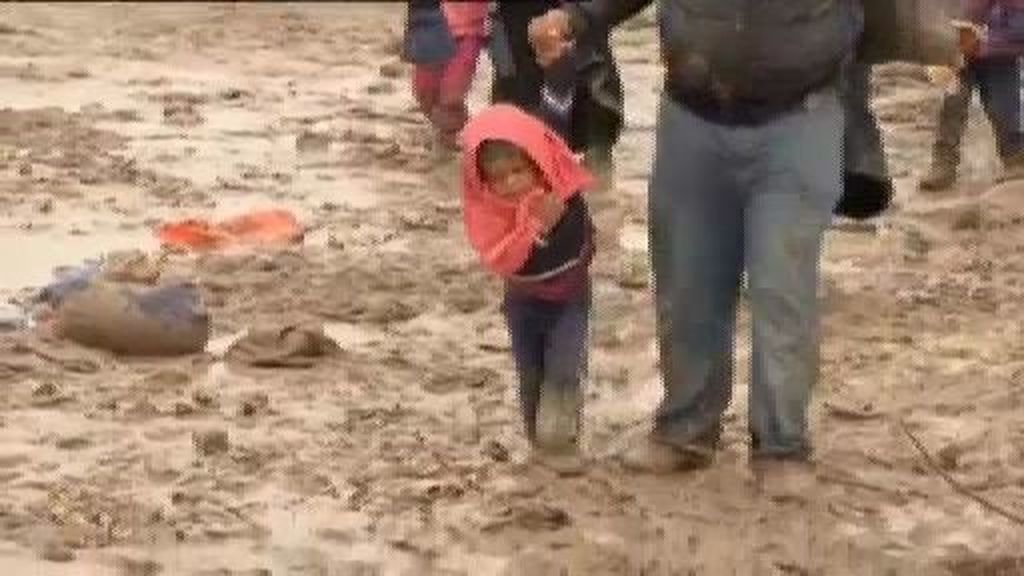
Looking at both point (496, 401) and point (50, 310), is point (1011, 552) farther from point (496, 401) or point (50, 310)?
point (50, 310)

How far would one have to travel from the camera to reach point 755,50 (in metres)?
4.46

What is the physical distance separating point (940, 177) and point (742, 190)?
3.83m

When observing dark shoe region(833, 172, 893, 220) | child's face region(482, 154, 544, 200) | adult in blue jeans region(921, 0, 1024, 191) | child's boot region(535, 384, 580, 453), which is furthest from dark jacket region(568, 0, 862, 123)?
adult in blue jeans region(921, 0, 1024, 191)

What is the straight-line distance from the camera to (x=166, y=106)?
407 inches

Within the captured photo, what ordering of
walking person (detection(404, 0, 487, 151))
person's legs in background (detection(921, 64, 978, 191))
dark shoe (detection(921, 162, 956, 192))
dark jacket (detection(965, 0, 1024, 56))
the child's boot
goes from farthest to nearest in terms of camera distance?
walking person (detection(404, 0, 487, 151)) → dark shoe (detection(921, 162, 956, 192)) → person's legs in background (detection(921, 64, 978, 191)) → dark jacket (detection(965, 0, 1024, 56)) → the child's boot

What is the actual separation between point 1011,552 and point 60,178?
16.7 ft

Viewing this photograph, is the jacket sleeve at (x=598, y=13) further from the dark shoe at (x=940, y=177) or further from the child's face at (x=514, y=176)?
the dark shoe at (x=940, y=177)

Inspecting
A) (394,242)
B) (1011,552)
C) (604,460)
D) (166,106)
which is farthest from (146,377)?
(166,106)

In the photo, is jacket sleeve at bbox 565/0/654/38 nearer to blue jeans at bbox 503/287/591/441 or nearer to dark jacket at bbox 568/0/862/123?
dark jacket at bbox 568/0/862/123

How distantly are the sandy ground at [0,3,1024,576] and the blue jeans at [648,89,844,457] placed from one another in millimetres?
209

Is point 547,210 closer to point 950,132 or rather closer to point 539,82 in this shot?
point 539,82

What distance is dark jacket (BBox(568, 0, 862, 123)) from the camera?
4.46 meters

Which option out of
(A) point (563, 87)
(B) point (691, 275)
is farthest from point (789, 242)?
(A) point (563, 87)

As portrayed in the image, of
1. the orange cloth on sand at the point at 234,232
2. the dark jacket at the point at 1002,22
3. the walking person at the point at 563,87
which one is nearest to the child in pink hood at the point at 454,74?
the walking person at the point at 563,87
